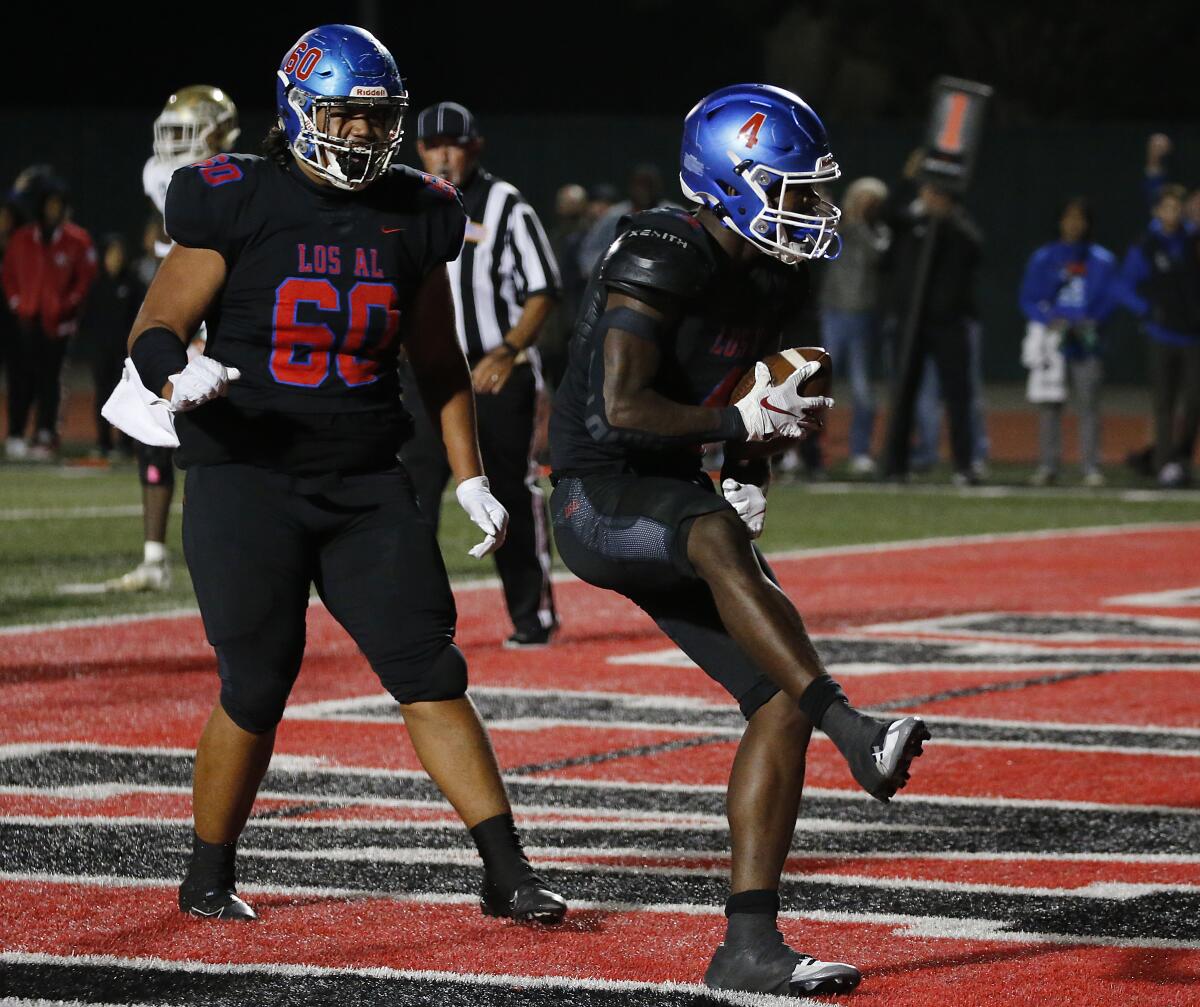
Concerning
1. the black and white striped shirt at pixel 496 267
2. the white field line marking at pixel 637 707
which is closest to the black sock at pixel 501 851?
the white field line marking at pixel 637 707

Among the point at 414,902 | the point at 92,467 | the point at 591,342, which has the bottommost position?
the point at 92,467

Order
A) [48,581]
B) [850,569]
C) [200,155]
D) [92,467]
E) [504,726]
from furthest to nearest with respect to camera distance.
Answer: [92,467] → [850,569] → [48,581] → [200,155] → [504,726]

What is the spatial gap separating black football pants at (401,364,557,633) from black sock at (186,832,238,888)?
3.90 metres

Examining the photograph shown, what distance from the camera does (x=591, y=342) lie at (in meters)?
5.08

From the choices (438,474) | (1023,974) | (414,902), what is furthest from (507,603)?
(1023,974)

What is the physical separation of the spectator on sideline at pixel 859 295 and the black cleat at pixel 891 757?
44.3ft

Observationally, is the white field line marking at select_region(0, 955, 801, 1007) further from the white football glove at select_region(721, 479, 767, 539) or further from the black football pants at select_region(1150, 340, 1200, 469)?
the black football pants at select_region(1150, 340, 1200, 469)

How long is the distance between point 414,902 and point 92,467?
13346mm

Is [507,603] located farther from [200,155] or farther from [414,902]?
[414,902]

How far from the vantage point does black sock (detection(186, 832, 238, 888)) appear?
5207 millimetres

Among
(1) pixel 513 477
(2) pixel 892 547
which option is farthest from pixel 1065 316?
(1) pixel 513 477

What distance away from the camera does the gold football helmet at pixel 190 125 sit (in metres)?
9.61

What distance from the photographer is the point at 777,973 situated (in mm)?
4547

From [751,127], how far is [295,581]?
1353 millimetres
